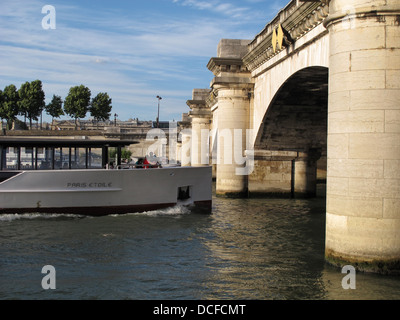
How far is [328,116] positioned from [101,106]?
110 metres

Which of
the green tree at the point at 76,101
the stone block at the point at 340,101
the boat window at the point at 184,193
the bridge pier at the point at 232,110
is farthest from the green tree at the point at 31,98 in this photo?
the stone block at the point at 340,101

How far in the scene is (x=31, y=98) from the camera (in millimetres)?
107250

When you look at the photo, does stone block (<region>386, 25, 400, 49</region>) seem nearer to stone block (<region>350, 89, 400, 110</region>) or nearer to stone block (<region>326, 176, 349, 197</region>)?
stone block (<region>350, 89, 400, 110</region>)

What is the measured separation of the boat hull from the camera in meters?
21.0

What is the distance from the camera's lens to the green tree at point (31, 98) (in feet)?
351

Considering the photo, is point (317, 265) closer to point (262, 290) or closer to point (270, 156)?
point (262, 290)

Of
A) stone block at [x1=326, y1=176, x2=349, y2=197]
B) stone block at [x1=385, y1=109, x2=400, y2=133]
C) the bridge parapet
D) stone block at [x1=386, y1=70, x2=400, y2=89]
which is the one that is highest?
the bridge parapet

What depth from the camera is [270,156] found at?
3061 centimetres

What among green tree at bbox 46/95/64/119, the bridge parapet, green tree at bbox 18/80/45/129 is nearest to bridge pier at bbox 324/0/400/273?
the bridge parapet

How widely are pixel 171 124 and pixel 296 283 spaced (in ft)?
221

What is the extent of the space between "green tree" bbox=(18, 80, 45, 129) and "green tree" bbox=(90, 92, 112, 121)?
482 inches

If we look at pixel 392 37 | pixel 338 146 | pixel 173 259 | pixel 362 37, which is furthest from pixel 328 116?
pixel 173 259

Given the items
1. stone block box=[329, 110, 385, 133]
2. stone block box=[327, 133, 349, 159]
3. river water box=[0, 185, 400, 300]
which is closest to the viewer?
river water box=[0, 185, 400, 300]
